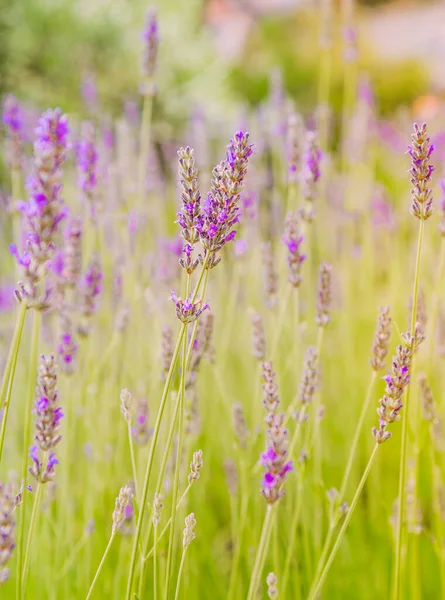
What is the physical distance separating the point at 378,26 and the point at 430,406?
54.4ft

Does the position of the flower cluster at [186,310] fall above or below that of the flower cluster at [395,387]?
above

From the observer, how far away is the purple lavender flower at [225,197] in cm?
68

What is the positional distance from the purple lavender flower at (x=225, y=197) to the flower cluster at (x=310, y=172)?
0.45 metres

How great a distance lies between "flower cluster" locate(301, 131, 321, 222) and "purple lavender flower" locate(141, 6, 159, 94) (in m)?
0.52

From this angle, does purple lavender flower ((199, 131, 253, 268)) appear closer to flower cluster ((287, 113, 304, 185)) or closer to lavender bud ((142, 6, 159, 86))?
flower cluster ((287, 113, 304, 185))

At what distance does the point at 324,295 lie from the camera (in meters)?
1.04

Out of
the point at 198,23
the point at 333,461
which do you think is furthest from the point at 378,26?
the point at 333,461

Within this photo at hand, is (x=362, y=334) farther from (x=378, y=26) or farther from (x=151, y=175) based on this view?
(x=378, y=26)

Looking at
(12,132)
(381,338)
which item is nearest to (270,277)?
(381,338)

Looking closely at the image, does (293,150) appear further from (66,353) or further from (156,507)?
(156,507)

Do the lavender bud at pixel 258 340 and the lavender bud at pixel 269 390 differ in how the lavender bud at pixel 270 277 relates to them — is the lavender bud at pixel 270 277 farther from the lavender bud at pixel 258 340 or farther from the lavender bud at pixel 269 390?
the lavender bud at pixel 269 390

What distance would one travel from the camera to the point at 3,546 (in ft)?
2.01

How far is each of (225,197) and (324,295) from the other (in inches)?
16.1

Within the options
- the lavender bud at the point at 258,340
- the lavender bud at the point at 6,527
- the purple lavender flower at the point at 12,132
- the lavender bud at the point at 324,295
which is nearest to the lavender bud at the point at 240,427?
the lavender bud at the point at 258,340
